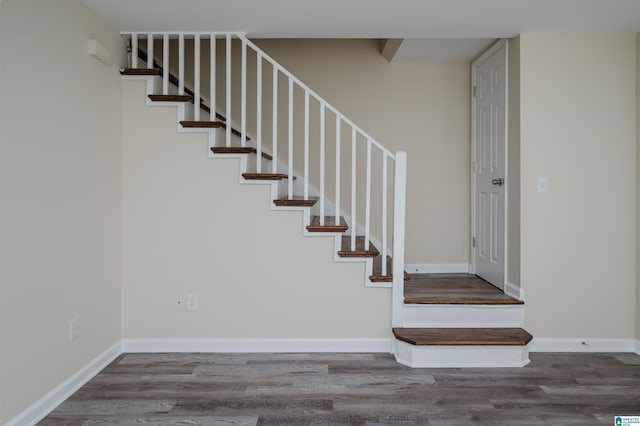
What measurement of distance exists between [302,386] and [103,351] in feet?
4.39

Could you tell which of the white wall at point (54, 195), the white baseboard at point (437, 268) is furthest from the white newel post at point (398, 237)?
the white wall at point (54, 195)

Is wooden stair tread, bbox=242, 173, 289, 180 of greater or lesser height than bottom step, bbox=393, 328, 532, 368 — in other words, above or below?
above

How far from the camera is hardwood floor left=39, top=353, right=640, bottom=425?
92.4 inches

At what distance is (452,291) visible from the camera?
3.58 m

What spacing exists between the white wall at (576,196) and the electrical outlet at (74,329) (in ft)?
9.56

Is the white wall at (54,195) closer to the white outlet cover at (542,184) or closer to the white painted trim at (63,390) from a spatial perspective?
the white painted trim at (63,390)

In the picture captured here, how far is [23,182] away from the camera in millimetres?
2201

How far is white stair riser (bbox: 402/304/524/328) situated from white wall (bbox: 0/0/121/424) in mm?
2049

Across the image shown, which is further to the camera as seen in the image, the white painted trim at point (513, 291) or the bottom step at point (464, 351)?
the white painted trim at point (513, 291)

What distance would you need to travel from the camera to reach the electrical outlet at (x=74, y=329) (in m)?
2.64

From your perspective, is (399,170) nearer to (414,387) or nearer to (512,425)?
(414,387)

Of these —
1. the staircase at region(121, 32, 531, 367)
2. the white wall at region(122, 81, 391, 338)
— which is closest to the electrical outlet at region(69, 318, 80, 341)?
the white wall at region(122, 81, 391, 338)

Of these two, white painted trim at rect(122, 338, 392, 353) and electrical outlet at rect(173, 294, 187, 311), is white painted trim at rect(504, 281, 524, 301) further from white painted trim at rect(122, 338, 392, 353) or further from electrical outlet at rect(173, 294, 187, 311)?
electrical outlet at rect(173, 294, 187, 311)

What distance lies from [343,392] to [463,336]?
0.95 meters
